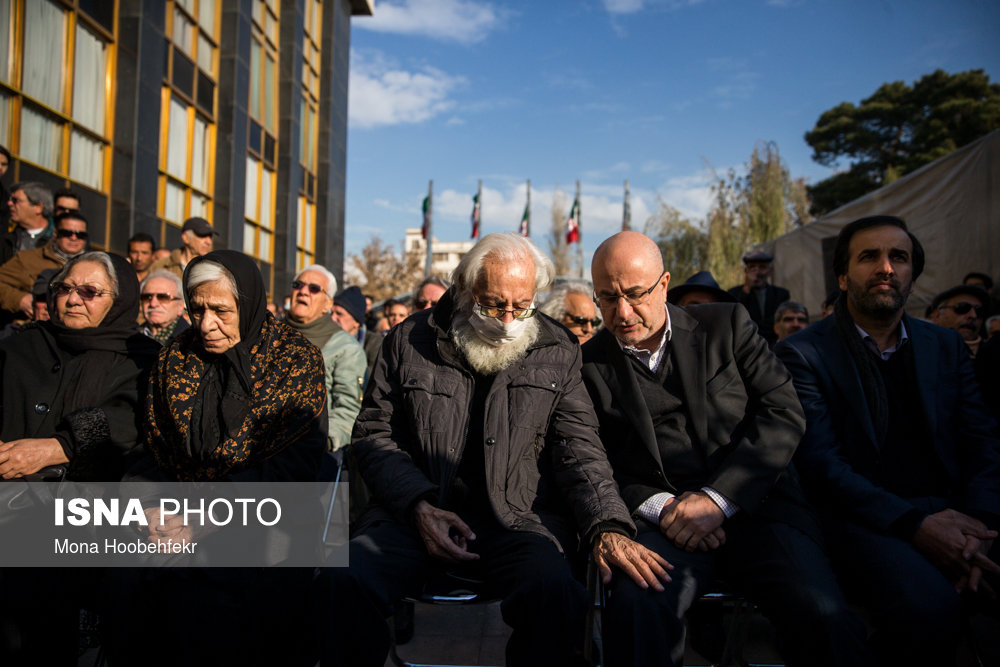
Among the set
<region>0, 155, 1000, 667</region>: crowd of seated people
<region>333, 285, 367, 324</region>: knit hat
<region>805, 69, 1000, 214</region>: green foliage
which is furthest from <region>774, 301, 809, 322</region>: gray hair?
<region>805, 69, 1000, 214</region>: green foliage

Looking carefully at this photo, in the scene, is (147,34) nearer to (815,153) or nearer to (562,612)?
(562,612)

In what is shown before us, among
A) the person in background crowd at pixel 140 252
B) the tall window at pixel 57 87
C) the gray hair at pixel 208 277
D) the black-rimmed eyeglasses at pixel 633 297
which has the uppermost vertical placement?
the tall window at pixel 57 87

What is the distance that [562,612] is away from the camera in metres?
2.25

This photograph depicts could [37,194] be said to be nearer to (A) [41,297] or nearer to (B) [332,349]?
(A) [41,297]

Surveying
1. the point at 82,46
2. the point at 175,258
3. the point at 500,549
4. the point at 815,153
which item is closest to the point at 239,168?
the point at 82,46

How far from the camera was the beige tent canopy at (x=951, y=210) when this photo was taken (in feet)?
19.4

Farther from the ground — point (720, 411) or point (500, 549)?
point (720, 411)

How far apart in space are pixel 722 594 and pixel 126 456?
259 centimetres

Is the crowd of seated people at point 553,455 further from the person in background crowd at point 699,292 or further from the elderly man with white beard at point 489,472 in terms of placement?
the person in background crowd at point 699,292

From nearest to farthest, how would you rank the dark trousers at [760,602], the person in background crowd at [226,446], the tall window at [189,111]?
the dark trousers at [760,602] < the person in background crowd at [226,446] < the tall window at [189,111]

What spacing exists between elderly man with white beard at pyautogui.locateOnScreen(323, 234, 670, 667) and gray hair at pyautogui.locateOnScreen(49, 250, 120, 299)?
4.77ft

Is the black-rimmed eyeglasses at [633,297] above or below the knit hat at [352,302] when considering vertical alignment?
below

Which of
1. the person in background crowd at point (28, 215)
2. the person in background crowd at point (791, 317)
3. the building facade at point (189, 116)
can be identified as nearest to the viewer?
the person in background crowd at point (28, 215)

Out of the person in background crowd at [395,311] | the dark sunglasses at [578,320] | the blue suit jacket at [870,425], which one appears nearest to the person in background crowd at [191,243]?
the person in background crowd at [395,311]
